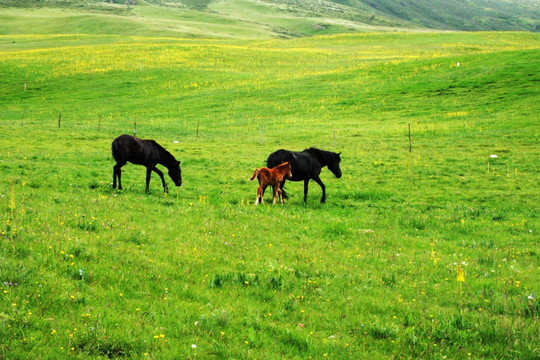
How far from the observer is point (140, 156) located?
60.2 feet

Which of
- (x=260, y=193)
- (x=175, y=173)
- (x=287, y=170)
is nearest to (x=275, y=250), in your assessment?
(x=260, y=193)

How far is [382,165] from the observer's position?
29.0 m

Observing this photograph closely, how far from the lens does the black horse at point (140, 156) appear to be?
1784 centimetres

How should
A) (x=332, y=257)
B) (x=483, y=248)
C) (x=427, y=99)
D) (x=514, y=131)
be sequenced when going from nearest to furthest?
(x=332, y=257), (x=483, y=248), (x=514, y=131), (x=427, y=99)

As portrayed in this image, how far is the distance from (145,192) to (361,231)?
9.29 meters

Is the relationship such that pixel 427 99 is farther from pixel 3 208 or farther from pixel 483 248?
pixel 3 208

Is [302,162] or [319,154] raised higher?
[319,154]

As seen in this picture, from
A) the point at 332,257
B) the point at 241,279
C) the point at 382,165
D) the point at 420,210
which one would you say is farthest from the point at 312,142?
the point at 241,279

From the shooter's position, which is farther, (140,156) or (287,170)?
(140,156)

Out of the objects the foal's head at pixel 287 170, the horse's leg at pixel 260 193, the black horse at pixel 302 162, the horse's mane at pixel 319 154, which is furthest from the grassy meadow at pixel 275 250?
the horse's mane at pixel 319 154

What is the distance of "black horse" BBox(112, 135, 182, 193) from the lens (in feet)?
58.5

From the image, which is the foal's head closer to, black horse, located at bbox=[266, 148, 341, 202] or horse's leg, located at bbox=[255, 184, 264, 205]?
black horse, located at bbox=[266, 148, 341, 202]

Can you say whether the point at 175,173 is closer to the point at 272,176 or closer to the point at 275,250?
the point at 272,176

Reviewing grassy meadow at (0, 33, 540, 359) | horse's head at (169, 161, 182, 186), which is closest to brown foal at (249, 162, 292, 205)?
grassy meadow at (0, 33, 540, 359)
